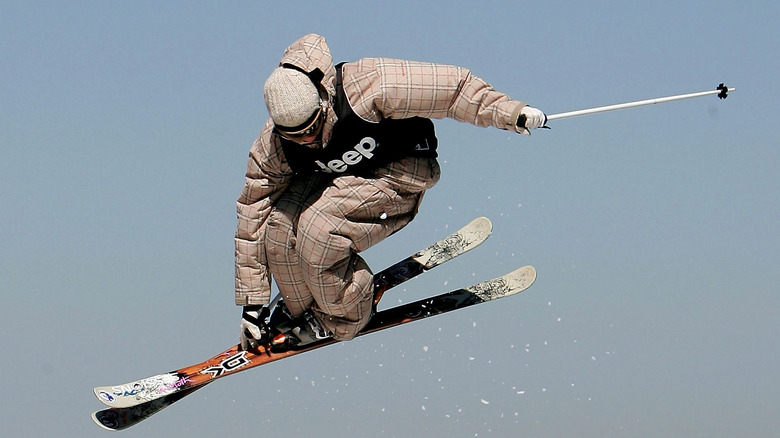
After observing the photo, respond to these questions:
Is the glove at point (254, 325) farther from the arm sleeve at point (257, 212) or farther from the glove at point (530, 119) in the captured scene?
the glove at point (530, 119)

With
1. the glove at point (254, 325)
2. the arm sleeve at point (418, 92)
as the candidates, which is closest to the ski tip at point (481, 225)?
the glove at point (254, 325)

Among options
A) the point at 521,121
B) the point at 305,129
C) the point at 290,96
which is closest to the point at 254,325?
the point at 305,129

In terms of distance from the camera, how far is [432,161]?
869cm

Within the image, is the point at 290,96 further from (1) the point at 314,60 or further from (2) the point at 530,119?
(2) the point at 530,119

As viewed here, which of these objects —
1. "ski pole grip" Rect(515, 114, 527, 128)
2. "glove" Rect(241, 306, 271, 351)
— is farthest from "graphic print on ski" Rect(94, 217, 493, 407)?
"ski pole grip" Rect(515, 114, 527, 128)

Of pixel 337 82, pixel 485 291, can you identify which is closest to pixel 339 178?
pixel 337 82

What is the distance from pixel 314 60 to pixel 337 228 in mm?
1284

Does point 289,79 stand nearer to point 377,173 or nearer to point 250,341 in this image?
point 377,173

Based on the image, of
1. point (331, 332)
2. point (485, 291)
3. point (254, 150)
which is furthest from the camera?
point (485, 291)

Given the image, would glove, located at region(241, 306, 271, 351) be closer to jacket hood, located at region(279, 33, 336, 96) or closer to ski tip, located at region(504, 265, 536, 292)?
jacket hood, located at region(279, 33, 336, 96)

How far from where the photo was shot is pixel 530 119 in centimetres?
767

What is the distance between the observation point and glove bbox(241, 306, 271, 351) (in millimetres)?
9141

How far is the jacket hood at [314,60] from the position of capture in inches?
307

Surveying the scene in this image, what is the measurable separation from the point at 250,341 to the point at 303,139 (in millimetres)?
2253
